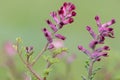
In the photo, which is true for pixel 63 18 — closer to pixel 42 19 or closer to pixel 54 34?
pixel 54 34

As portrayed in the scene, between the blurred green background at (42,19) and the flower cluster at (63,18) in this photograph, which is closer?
the flower cluster at (63,18)

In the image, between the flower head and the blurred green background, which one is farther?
the blurred green background

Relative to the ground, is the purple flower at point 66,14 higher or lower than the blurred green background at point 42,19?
higher

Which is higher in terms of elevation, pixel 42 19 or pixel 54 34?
pixel 54 34

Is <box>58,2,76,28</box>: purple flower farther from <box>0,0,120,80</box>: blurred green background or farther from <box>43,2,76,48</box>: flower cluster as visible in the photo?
<box>0,0,120,80</box>: blurred green background

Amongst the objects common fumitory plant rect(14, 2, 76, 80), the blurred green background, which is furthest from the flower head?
the blurred green background

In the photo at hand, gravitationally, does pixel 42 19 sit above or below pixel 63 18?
below

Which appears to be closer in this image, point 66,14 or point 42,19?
point 66,14

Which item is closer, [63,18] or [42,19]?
[63,18]

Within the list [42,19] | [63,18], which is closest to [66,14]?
[63,18]

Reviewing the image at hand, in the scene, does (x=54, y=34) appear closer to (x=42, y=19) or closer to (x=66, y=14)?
(x=66, y=14)

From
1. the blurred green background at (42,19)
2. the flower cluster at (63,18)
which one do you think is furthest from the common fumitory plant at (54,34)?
the blurred green background at (42,19)

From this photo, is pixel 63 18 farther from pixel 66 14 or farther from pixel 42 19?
pixel 42 19

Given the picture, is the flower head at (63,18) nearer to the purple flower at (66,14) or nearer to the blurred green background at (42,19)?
the purple flower at (66,14)
